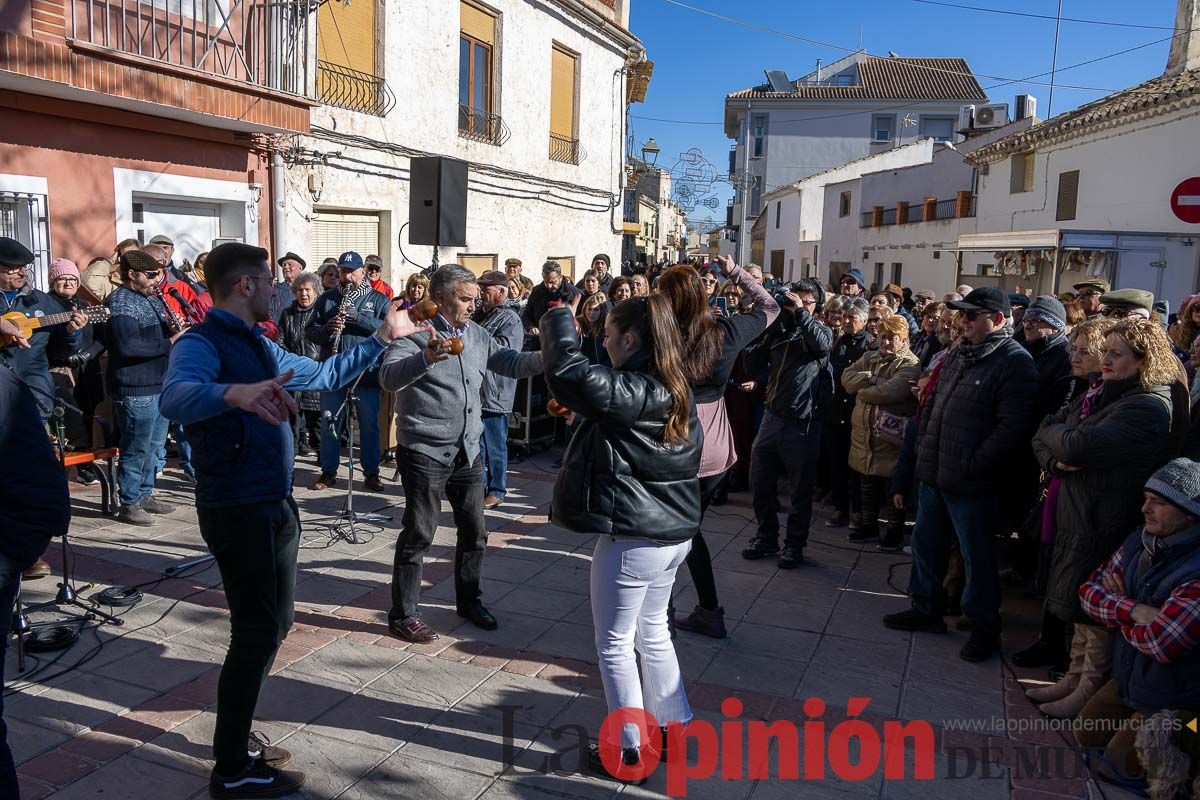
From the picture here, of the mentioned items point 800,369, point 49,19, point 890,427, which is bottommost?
point 890,427

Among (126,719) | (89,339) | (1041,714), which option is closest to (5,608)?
(126,719)

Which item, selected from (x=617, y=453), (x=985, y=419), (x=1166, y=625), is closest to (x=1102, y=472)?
(x=985, y=419)

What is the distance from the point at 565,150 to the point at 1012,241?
8.56m

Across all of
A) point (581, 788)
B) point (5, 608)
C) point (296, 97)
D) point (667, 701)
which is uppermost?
point (296, 97)

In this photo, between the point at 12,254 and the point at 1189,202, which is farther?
the point at 1189,202

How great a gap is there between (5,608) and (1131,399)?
445 centimetres

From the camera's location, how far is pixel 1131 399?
12.9 ft

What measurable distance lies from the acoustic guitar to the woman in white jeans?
3114mm

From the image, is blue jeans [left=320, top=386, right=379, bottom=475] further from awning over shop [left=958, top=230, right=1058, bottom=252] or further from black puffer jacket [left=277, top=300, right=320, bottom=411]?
awning over shop [left=958, top=230, right=1058, bottom=252]

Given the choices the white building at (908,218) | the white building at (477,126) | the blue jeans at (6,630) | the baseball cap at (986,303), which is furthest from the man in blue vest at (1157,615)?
the white building at (908,218)

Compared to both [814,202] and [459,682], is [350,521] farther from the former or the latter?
[814,202]

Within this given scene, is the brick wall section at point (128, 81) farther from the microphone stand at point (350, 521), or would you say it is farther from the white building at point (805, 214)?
the white building at point (805, 214)

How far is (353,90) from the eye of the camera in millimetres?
11883

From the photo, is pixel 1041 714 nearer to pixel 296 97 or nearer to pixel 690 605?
pixel 690 605
